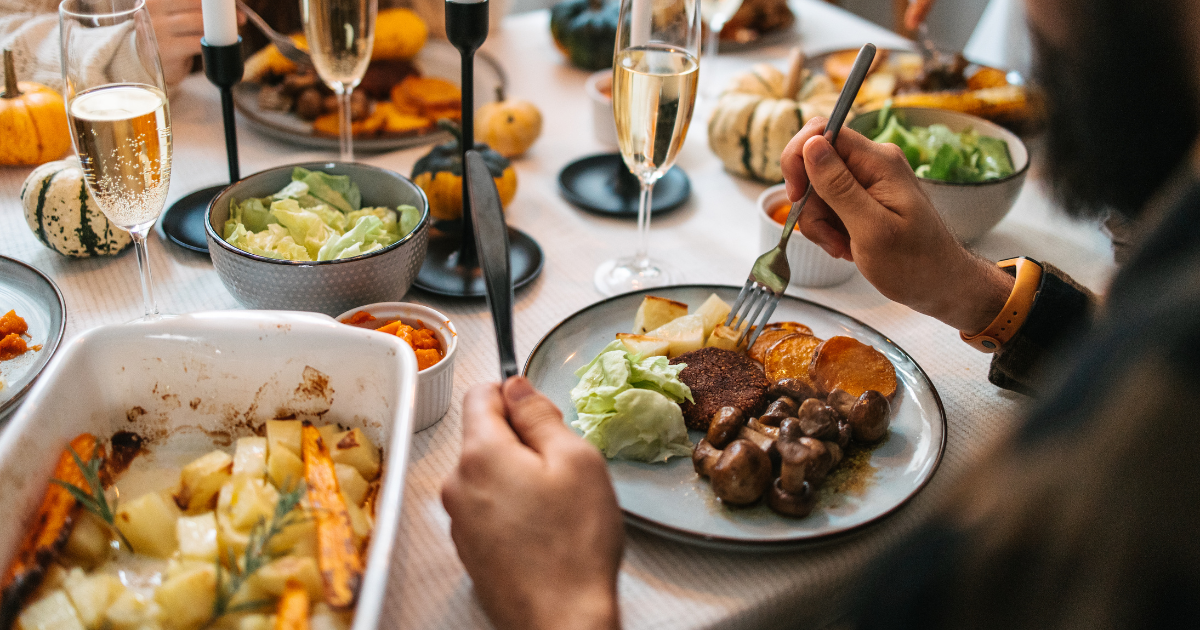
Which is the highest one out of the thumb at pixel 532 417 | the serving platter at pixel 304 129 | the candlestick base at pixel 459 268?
the thumb at pixel 532 417

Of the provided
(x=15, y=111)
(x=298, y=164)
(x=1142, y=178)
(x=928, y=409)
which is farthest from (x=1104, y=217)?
(x=15, y=111)

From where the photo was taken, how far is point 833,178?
43.1 inches

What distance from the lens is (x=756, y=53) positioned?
2299 millimetres

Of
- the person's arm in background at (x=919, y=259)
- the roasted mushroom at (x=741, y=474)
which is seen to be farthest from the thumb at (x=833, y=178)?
the roasted mushroom at (x=741, y=474)

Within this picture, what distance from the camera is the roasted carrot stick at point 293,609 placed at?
2.07 ft

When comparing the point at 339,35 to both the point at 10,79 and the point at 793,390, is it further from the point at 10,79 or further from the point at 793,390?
the point at 793,390

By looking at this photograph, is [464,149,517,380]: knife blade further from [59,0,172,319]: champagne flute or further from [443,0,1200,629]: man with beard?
[59,0,172,319]: champagne flute

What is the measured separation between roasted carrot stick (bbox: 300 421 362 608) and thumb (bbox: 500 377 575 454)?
17 centimetres

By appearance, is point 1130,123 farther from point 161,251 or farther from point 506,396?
point 161,251

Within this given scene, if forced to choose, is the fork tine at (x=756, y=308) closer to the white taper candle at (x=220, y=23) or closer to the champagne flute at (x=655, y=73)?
the champagne flute at (x=655, y=73)

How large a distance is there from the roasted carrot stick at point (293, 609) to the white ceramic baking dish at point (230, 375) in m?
0.16

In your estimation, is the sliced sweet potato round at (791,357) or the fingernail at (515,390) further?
the sliced sweet potato round at (791,357)

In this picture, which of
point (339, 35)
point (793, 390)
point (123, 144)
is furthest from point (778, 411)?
point (339, 35)

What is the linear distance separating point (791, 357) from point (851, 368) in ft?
0.25
